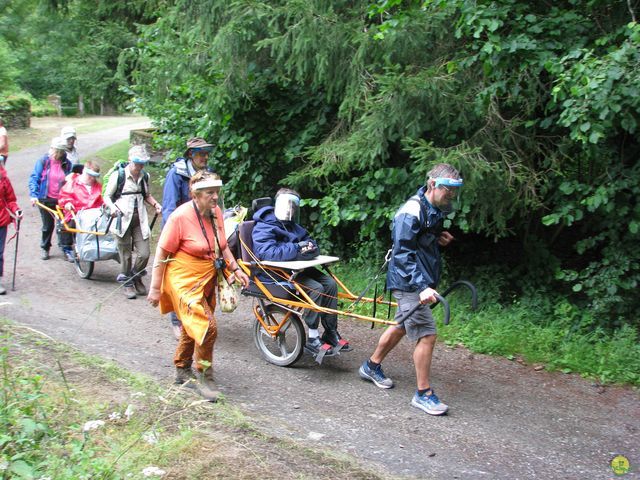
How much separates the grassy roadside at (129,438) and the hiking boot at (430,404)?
1.32 metres

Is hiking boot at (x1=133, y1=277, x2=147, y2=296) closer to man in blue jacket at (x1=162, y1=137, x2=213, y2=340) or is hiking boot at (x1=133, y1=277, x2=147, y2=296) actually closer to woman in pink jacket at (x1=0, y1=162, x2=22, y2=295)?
woman in pink jacket at (x1=0, y1=162, x2=22, y2=295)

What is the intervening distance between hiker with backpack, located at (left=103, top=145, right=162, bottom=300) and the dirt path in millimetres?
668

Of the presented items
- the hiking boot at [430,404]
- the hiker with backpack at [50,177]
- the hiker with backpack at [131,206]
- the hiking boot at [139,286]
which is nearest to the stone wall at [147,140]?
the hiker with backpack at [50,177]

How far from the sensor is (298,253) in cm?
677

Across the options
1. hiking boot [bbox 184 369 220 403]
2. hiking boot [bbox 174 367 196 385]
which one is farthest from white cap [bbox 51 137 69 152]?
hiking boot [bbox 184 369 220 403]

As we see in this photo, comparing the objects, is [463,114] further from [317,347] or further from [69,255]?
[69,255]

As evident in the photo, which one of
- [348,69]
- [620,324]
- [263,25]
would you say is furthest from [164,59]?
[620,324]

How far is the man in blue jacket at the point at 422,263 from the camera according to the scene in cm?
588

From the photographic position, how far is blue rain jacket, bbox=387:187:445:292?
589 cm

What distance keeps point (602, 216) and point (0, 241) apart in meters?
7.72

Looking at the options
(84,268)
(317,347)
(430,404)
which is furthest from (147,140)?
(430,404)

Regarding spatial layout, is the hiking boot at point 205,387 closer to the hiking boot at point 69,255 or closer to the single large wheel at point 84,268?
the single large wheel at point 84,268

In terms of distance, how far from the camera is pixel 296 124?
35.0ft

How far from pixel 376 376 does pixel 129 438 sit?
2.73 meters
